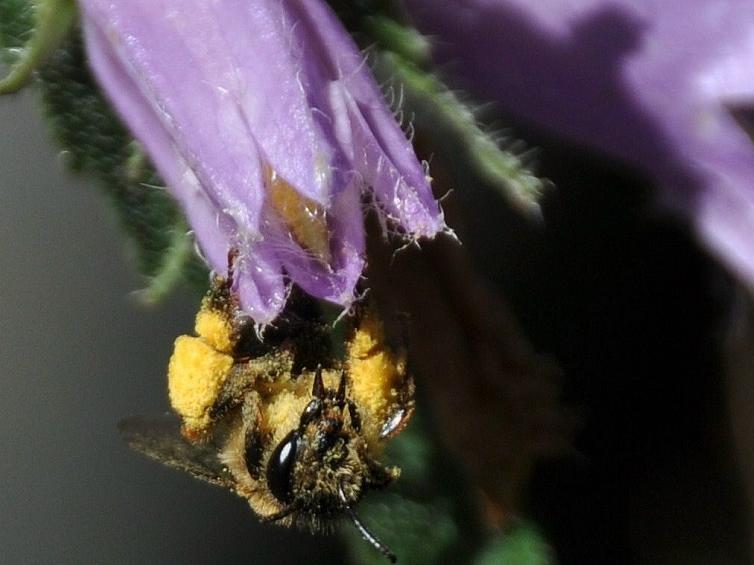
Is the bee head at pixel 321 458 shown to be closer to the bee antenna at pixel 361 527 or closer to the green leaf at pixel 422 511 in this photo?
the bee antenna at pixel 361 527

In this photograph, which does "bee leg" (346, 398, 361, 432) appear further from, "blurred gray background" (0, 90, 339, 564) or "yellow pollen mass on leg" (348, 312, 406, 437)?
"blurred gray background" (0, 90, 339, 564)

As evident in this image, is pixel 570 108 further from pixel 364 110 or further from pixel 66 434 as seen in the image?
pixel 66 434

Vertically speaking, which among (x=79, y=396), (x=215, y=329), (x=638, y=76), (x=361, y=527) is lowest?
(x=79, y=396)

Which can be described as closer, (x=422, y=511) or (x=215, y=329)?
(x=215, y=329)

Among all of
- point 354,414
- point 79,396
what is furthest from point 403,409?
point 79,396

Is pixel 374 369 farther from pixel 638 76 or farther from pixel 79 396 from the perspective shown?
pixel 79 396

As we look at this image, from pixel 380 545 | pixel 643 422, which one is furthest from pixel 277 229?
pixel 643 422

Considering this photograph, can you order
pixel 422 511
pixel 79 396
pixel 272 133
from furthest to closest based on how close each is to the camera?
pixel 79 396, pixel 422 511, pixel 272 133
